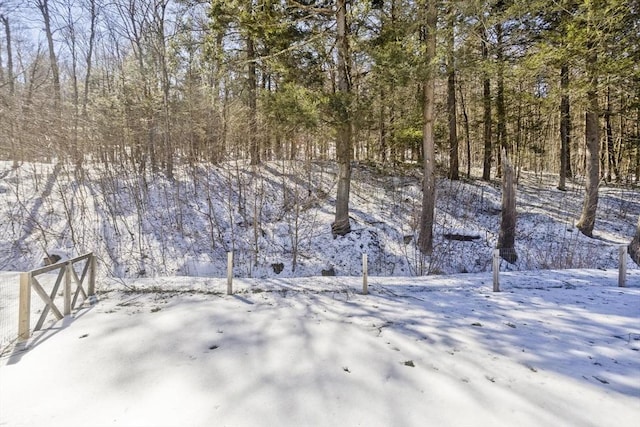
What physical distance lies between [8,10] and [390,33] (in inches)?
694

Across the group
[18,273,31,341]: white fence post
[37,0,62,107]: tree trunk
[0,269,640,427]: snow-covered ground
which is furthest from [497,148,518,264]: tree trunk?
[37,0,62,107]: tree trunk

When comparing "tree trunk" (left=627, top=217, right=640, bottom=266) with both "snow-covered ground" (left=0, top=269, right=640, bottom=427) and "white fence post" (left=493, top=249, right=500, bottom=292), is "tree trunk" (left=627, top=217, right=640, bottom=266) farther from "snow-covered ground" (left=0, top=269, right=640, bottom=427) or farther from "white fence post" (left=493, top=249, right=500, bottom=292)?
"white fence post" (left=493, top=249, right=500, bottom=292)

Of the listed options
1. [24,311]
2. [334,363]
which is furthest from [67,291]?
[334,363]

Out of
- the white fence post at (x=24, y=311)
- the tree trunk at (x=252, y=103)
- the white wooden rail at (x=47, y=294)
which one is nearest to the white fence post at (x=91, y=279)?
the white wooden rail at (x=47, y=294)

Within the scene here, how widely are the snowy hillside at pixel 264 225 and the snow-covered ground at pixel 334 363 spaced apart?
10.6 ft

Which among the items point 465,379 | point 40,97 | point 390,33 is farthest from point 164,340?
point 40,97

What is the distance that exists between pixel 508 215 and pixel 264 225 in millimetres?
7239

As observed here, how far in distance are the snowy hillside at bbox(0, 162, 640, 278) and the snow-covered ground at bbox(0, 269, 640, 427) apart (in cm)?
324

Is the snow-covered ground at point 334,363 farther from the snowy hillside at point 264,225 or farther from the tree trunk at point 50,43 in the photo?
the tree trunk at point 50,43

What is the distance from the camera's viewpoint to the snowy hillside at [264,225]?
845 cm

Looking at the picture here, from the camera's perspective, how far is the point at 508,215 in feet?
29.3

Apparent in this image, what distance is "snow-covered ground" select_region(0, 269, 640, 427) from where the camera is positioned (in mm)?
2463

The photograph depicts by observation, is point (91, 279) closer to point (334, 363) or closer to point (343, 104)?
point (334, 363)

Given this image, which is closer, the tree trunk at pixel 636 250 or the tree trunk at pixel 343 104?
the tree trunk at pixel 636 250
